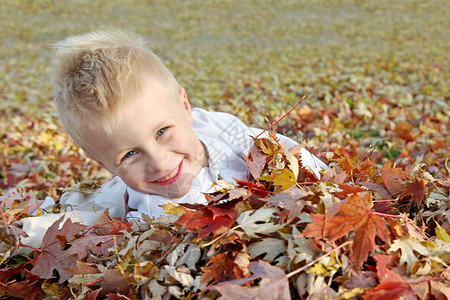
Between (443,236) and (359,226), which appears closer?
(359,226)

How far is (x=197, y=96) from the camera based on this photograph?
6520 millimetres

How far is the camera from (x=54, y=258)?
177cm

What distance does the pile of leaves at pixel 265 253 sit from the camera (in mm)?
1312

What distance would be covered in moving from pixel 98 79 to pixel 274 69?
6860 mm

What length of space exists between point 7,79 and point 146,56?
312 inches

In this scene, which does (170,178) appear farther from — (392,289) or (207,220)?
(392,289)

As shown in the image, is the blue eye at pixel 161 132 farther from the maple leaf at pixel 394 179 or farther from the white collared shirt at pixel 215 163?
the maple leaf at pixel 394 179

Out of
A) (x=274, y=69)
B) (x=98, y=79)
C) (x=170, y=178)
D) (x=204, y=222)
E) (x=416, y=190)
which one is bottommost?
(x=274, y=69)

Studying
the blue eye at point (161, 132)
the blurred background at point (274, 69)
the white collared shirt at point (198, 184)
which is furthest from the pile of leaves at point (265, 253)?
the blurred background at point (274, 69)

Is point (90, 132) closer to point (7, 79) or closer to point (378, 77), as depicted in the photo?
point (378, 77)

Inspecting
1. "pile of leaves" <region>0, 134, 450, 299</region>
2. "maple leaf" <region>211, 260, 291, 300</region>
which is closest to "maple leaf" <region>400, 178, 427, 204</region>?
"pile of leaves" <region>0, 134, 450, 299</region>

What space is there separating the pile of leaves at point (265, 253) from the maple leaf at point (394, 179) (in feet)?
0.07

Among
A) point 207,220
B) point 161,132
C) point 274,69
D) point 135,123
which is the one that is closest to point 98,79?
point 135,123

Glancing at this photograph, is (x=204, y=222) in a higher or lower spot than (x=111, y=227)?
higher
